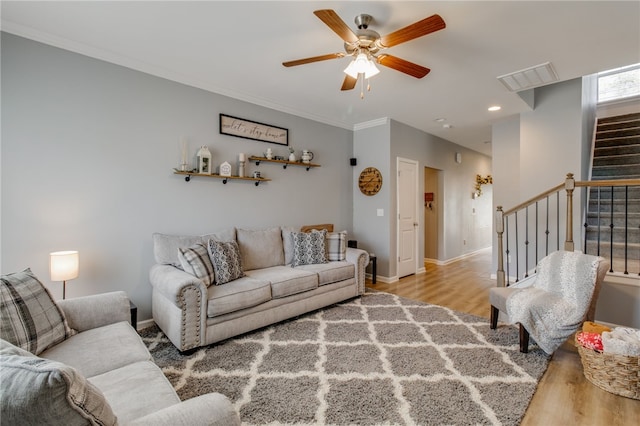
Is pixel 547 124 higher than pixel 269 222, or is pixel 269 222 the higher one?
pixel 547 124

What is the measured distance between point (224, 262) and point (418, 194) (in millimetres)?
3771

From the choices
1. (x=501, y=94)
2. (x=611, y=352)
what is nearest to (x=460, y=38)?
(x=501, y=94)

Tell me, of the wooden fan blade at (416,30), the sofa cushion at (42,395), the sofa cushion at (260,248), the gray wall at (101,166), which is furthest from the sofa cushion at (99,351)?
the wooden fan blade at (416,30)

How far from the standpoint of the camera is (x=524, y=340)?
2.50 metres

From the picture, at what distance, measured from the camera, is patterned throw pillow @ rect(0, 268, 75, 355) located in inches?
58.3

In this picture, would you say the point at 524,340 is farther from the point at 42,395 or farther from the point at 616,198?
the point at 616,198

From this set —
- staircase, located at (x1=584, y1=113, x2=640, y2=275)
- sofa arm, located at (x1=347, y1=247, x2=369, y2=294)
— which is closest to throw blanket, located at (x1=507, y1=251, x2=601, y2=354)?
staircase, located at (x1=584, y1=113, x2=640, y2=275)

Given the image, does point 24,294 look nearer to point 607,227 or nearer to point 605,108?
point 607,227

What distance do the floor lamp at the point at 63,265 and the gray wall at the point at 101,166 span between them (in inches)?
12.1

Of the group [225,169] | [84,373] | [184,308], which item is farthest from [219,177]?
[84,373]

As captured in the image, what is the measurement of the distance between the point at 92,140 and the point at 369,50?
2.57 metres

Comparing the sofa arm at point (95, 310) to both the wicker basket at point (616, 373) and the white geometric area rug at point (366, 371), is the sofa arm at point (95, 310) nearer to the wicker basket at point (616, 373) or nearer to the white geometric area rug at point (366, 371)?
the white geometric area rug at point (366, 371)

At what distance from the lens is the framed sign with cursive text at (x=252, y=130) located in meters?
3.64

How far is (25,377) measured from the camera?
27.1 inches
